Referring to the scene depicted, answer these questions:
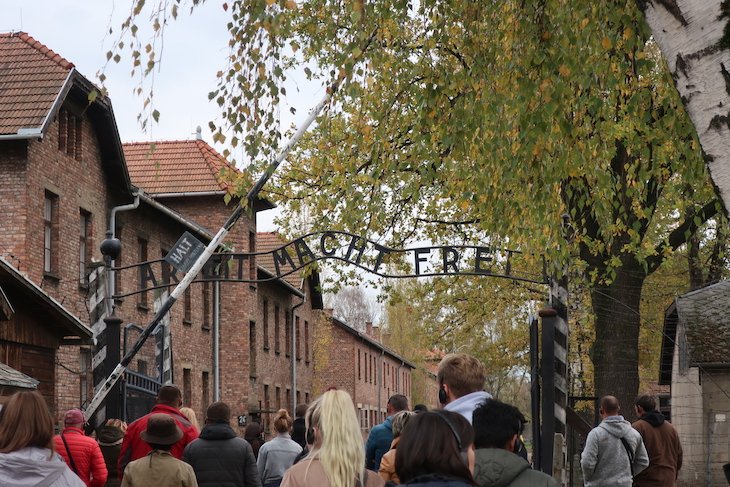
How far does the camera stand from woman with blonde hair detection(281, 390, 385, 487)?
223 inches

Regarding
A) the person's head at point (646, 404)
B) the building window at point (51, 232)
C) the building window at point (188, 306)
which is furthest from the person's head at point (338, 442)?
the building window at point (188, 306)

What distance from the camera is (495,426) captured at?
564 centimetres

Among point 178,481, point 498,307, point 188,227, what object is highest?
point 188,227

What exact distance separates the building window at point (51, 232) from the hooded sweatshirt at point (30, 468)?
18.8 m

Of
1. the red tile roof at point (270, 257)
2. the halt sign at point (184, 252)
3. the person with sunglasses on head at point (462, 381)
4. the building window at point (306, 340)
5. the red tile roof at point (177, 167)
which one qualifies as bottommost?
the person with sunglasses on head at point (462, 381)

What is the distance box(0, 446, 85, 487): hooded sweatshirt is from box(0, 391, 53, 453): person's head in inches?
1.6

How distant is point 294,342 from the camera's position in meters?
51.2

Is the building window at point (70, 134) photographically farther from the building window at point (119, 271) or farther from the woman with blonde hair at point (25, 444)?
the woman with blonde hair at point (25, 444)

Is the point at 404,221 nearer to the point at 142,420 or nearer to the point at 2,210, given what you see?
the point at 2,210

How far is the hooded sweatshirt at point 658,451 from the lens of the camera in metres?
12.8

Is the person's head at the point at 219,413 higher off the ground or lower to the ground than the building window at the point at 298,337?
lower

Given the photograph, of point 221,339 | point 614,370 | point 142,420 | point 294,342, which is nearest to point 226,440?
point 142,420

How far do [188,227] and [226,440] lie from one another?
25163 millimetres

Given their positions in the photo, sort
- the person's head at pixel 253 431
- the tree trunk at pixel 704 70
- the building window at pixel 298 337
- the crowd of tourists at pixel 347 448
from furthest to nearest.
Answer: the building window at pixel 298 337, the person's head at pixel 253 431, the tree trunk at pixel 704 70, the crowd of tourists at pixel 347 448
